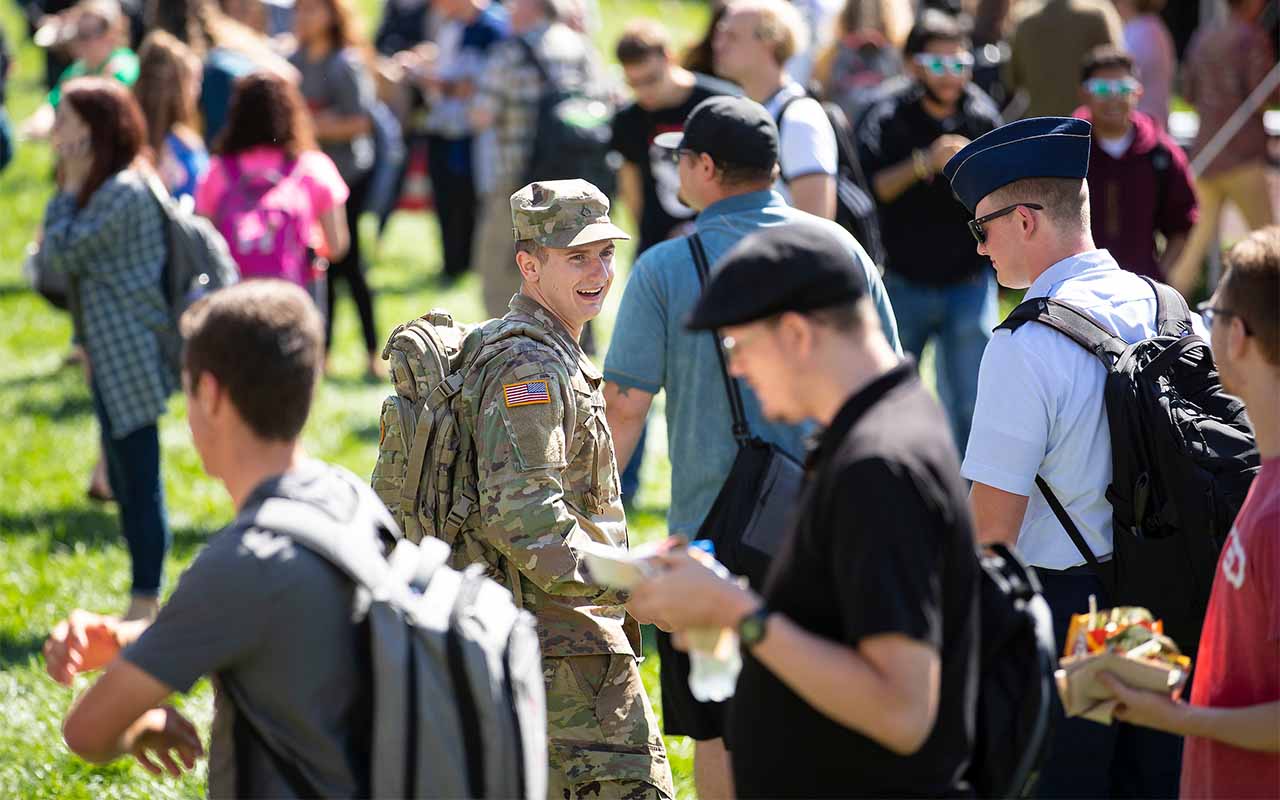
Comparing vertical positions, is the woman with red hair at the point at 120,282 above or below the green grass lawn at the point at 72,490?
above

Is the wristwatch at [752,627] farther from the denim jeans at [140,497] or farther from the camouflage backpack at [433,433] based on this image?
the denim jeans at [140,497]

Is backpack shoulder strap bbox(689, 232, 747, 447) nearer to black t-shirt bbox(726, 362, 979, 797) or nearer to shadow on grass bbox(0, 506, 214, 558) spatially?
black t-shirt bbox(726, 362, 979, 797)

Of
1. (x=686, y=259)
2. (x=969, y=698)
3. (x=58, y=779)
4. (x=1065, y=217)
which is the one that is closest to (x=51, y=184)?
(x=58, y=779)

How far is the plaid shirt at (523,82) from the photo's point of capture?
935 centimetres

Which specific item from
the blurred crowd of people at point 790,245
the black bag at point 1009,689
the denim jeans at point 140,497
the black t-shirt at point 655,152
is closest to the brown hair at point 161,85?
the blurred crowd of people at point 790,245

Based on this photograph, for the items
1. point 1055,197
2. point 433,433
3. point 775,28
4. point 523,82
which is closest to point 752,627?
point 433,433

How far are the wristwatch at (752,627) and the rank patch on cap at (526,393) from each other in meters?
1.50

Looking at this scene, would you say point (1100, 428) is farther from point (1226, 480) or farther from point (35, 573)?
point (35, 573)

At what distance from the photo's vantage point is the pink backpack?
772cm

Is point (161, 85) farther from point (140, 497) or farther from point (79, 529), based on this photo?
point (140, 497)

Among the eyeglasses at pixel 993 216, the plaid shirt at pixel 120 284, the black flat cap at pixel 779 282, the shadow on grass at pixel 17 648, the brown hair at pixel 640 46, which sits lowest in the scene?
the shadow on grass at pixel 17 648

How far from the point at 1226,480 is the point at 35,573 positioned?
572 centimetres

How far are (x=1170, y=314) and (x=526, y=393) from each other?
1653 millimetres

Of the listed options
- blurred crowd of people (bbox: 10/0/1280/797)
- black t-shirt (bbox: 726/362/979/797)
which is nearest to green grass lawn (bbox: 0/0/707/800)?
blurred crowd of people (bbox: 10/0/1280/797)
